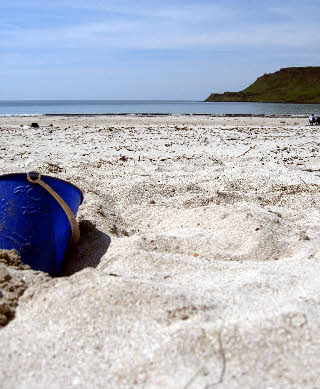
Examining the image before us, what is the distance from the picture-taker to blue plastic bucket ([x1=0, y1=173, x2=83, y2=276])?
235 centimetres

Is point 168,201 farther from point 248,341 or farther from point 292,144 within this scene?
point 292,144

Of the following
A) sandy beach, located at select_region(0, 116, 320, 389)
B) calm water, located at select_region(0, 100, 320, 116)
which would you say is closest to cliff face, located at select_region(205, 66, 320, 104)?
calm water, located at select_region(0, 100, 320, 116)

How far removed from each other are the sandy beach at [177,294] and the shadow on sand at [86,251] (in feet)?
0.04

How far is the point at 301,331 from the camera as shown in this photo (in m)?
1.50

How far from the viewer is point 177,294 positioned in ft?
5.77

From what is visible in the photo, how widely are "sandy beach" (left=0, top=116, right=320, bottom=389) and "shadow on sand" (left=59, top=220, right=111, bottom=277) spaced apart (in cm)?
1

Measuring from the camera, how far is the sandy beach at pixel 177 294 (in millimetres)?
1373

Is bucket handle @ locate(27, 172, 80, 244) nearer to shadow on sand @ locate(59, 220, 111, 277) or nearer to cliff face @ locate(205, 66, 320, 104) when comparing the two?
shadow on sand @ locate(59, 220, 111, 277)

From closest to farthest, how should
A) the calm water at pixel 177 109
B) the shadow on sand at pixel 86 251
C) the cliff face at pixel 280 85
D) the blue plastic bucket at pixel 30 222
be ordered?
1. the blue plastic bucket at pixel 30 222
2. the shadow on sand at pixel 86 251
3. the calm water at pixel 177 109
4. the cliff face at pixel 280 85

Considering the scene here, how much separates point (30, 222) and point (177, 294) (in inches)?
43.8

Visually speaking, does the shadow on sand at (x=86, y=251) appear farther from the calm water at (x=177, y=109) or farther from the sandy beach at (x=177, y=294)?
the calm water at (x=177, y=109)

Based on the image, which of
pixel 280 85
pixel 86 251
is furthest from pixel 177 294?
pixel 280 85

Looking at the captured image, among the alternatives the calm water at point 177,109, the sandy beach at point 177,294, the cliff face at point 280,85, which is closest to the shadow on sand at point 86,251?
the sandy beach at point 177,294

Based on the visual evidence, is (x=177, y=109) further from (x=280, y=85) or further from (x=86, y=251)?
(x=280, y=85)
